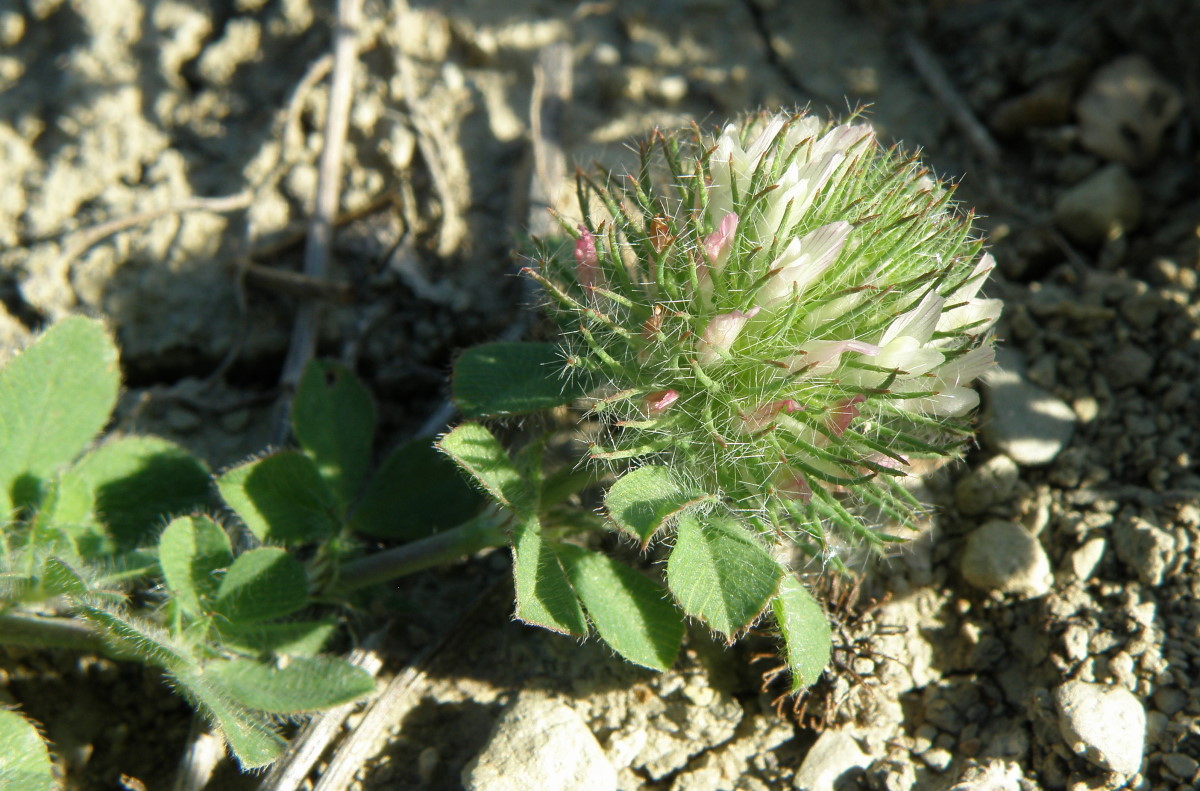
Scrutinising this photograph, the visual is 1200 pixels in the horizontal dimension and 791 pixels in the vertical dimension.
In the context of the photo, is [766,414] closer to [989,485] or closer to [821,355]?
[821,355]

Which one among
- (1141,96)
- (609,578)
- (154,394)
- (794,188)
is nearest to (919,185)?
(794,188)

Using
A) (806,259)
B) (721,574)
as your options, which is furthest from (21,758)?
(806,259)

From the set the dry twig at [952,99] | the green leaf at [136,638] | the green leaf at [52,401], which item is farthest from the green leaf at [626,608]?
the dry twig at [952,99]

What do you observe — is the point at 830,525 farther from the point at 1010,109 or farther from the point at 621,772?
the point at 1010,109

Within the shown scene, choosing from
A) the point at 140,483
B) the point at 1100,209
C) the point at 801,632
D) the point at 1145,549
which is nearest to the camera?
the point at 801,632

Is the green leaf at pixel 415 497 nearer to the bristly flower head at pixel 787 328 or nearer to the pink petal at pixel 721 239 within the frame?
the bristly flower head at pixel 787 328

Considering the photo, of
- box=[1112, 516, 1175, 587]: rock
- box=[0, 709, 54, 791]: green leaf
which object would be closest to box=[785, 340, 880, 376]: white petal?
box=[1112, 516, 1175, 587]: rock
